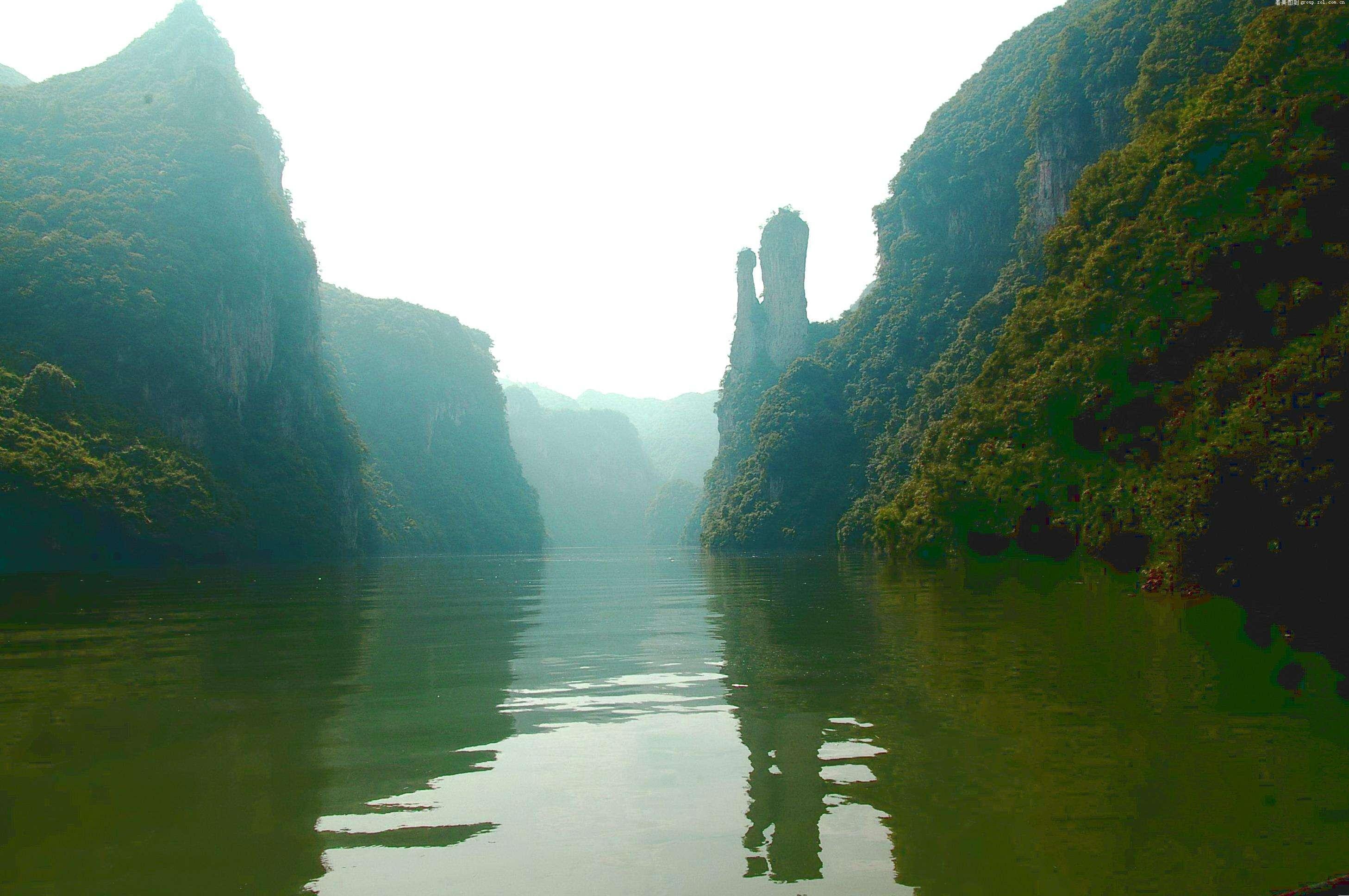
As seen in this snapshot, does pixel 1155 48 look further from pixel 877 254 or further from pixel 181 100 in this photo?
pixel 181 100

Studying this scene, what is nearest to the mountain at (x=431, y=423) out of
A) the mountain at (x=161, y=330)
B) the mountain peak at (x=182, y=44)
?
the mountain at (x=161, y=330)

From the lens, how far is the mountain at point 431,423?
144m

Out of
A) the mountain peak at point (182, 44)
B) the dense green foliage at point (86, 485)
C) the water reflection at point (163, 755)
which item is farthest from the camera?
the mountain peak at point (182, 44)

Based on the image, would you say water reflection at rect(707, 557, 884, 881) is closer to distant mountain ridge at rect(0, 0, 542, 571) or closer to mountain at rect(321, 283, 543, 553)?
distant mountain ridge at rect(0, 0, 542, 571)

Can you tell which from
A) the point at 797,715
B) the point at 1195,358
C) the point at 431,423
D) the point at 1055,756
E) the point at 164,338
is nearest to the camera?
the point at 1055,756

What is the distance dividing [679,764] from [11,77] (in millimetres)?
166031

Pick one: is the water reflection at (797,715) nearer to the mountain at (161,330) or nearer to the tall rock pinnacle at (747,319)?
the mountain at (161,330)

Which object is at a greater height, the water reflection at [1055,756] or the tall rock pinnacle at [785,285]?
the tall rock pinnacle at [785,285]

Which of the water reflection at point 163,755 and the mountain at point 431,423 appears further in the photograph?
the mountain at point 431,423

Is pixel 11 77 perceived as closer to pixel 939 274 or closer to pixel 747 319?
pixel 747 319

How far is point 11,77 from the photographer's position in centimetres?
13150

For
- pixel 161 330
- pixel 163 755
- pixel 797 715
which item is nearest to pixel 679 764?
pixel 797 715

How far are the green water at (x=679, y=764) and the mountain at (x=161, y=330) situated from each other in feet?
149

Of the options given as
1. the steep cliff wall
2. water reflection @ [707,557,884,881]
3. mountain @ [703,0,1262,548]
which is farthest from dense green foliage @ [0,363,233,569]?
the steep cliff wall
